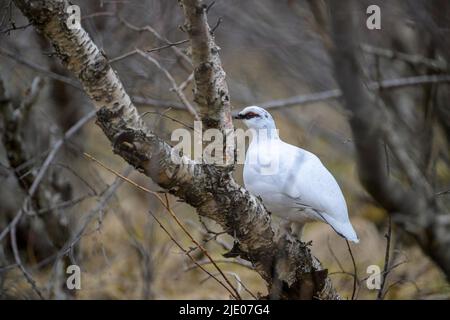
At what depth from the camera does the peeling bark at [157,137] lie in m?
2.06

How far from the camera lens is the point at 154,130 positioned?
13.3ft

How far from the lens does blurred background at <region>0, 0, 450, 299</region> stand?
14.6 ft

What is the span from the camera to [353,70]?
5.52 ft

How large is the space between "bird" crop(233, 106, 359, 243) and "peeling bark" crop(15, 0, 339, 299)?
0.43m

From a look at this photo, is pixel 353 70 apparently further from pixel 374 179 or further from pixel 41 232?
pixel 41 232

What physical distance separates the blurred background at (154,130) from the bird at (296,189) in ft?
3.07

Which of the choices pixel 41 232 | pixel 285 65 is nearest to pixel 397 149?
pixel 41 232

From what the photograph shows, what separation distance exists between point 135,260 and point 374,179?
4894mm

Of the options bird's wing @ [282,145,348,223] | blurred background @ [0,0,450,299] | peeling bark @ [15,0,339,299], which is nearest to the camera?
peeling bark @ [15,0,339,299]

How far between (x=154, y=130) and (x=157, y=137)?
1.98 m

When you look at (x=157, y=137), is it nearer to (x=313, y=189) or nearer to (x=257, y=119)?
(x=313, y=189)

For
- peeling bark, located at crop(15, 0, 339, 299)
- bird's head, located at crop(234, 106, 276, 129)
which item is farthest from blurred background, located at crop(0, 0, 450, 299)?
peeling bark, located at crop(15, 0, 339, 299)

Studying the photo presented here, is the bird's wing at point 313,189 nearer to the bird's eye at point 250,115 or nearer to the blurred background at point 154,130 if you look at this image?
the bird's eye at point 250,115

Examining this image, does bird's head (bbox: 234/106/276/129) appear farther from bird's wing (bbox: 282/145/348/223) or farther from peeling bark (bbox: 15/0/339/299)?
peeling bark (bbox: 15/0/339/299)
